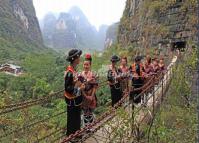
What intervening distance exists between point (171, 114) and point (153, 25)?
1697cm

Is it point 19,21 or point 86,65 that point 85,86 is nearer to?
point 86,65

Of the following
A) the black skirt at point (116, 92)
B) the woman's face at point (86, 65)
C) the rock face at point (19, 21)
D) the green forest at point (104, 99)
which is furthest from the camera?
the rock face at point (19, 21)

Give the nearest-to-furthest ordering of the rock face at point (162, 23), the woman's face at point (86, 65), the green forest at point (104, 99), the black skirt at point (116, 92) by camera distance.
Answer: the woman's face at point (86, 65) → the green forest at point (104, 99) → the black skirt at point (116, 92) → the rock face at point (162, 23)

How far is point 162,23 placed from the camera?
961 inches

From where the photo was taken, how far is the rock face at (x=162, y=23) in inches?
877

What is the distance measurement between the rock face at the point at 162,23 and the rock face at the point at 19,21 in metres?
63.7

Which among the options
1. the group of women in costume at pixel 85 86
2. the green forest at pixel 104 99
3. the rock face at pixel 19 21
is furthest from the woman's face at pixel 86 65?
the rock face at pixel 19 21

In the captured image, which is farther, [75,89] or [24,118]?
[24,118]

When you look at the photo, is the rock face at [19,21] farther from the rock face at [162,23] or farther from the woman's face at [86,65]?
the woman's face at [86,65]

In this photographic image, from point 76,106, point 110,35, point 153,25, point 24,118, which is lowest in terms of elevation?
point 24,118

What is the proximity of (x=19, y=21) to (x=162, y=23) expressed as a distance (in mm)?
89560

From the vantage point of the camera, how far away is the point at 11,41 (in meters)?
88.4

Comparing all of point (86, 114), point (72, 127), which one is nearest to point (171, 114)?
point (86, 114)

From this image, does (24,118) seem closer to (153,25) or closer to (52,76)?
(153,25)
